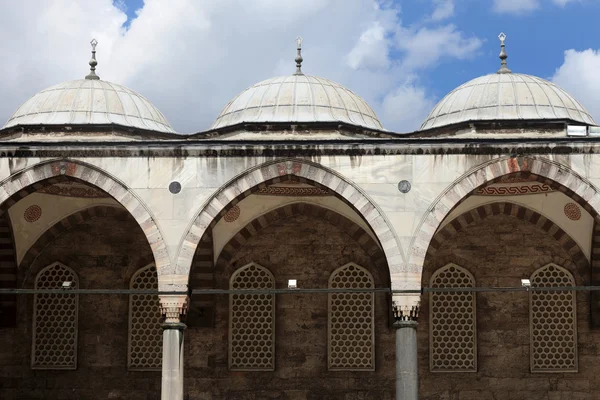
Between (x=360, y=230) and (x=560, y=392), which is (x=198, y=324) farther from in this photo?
(x=560, y=392)

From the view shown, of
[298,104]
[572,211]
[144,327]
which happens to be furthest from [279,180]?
[572,211]

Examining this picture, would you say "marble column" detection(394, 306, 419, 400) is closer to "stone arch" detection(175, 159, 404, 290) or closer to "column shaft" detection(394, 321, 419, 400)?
"column shaft" detection(394, 321, 419, 400)

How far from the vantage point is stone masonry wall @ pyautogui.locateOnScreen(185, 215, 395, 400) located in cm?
1830

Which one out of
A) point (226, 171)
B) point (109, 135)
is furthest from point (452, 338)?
point (109, 135)

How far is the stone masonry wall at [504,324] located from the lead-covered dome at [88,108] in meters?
5.67

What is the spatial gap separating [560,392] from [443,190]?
5005mm

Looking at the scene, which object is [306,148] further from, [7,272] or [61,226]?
[7,272]

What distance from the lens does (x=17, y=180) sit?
15688 millimetres

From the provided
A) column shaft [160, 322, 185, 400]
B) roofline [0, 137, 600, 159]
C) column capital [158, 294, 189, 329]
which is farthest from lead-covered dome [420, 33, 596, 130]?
column shaft [160, 322, 185, 400]

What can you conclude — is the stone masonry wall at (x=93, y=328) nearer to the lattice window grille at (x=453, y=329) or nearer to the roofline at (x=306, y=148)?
the roofline at (x=306, y=148)

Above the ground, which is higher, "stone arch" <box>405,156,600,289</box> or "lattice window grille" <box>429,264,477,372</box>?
"stone arch" <box>405,156,600,289</box>

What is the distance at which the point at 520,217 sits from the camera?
1842 cm

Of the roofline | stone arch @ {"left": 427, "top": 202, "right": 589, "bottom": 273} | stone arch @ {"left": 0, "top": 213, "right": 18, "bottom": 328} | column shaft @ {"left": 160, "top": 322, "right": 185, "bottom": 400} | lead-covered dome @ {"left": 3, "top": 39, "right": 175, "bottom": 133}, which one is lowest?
column shaft @ {"left": 160, "top": 322, "right": 185, "bottom": 400}

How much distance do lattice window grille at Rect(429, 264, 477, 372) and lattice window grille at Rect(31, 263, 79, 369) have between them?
6199mm
